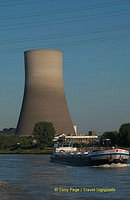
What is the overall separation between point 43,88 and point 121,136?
13874 millimetres

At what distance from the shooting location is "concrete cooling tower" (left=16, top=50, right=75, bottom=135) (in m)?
66.1

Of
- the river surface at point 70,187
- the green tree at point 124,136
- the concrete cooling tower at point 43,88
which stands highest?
the concrete cooling tower at point 43,88

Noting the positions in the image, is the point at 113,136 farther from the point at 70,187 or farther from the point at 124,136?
the point at 70,187

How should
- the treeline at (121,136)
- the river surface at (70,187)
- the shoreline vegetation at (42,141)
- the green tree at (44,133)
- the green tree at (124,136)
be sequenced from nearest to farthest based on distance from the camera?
the river surface at (70,187)
the green tree at (124,136)
the treeline at (121,136)
the shoreline vegetation at (42,141)
the green tree at (44,133)

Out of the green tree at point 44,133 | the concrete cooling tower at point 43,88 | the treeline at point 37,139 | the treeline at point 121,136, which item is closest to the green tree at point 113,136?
the treeline at point 121,136

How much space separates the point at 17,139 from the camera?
76250 millimetres

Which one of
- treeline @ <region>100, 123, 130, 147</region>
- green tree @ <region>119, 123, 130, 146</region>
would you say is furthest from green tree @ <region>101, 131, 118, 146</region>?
green tree @ <region>119, 123, 130, 146</region>

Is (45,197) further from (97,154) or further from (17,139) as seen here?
(17,139)

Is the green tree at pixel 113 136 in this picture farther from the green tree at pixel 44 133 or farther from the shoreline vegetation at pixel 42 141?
the green tree at pixel 44 133

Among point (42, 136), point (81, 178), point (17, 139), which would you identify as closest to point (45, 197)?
point (81, 178)

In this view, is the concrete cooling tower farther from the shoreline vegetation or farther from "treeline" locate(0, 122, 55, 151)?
the shoreline vegetation

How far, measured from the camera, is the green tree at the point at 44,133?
226ft

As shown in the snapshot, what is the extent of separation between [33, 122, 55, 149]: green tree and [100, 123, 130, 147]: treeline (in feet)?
29.2

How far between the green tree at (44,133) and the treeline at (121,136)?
8910mm
